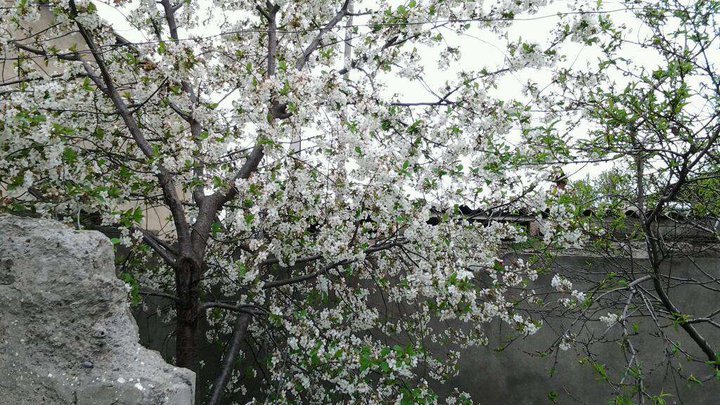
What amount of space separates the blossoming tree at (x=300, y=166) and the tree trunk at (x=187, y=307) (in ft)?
0.04

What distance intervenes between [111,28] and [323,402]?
324cm

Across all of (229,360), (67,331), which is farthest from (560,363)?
(67,331)

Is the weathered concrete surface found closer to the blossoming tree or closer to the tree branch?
the blossoming tree

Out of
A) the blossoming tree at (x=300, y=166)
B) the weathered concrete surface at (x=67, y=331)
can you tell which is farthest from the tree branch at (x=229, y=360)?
the weathered concrete surface at (x=67, y=331)

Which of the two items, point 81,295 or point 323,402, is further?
point 323,402

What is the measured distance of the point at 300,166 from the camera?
167 inches

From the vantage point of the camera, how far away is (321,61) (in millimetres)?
5016

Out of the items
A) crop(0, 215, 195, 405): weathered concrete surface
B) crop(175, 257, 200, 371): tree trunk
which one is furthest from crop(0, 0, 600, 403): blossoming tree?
crop(0, 215, 195, 405): weathered concrete surface

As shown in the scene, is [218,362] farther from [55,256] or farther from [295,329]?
[55,256]

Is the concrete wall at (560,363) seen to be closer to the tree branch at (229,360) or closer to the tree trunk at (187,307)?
the tree branch at (229,360)

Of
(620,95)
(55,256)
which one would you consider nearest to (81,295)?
(55,256)

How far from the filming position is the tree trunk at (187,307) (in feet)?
14.0

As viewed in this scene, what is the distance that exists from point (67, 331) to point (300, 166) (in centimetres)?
207

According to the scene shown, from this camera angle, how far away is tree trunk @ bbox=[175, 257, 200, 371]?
4270 millimetres
